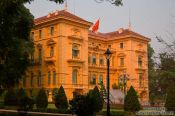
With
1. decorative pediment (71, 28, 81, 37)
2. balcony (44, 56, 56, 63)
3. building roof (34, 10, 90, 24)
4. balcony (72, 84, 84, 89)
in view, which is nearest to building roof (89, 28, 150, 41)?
building roof (34, 10, 90, 24)

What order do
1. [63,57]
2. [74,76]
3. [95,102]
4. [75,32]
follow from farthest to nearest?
[75,32] < [74,76] < [63,57] < [95,102]

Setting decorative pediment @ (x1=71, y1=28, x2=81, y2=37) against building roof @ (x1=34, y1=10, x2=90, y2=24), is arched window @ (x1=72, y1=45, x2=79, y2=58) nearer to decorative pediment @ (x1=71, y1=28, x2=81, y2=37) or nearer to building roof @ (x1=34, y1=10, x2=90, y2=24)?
decorative pediment @ (x1=71, y1=28, x2=81, y2=37)

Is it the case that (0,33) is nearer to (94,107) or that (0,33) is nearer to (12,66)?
(94,107)

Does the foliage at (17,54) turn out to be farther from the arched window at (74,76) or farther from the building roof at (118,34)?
the building roof at (118,34)

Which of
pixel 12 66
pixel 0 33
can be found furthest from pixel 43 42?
pixel 0 33

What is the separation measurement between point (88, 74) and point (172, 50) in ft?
130

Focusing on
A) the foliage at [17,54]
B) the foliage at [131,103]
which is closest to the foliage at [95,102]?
the foliage at [131,103]

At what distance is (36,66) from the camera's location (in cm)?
4959

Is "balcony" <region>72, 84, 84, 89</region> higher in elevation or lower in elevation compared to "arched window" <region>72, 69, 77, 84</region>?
lower

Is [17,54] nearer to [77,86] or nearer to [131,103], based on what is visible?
[131,103]

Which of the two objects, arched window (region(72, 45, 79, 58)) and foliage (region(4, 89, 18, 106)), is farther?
arched window (region(72, 45, 79, 58))

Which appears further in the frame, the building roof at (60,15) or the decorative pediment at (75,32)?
the decorative pediment at (75,32)

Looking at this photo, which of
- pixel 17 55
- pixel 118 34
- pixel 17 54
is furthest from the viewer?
pixel 118 34

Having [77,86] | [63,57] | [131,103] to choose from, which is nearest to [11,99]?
[63,57]
